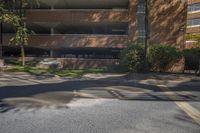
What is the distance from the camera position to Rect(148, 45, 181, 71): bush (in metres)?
21.7

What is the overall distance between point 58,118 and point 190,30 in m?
54.4

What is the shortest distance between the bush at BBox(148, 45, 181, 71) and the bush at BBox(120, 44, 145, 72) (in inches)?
33.5

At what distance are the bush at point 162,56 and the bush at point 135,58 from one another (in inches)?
33.5

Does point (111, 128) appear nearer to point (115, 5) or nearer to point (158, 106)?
point (158, 106)

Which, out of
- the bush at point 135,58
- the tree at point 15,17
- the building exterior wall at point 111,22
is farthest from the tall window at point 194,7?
the tree at point 15,17

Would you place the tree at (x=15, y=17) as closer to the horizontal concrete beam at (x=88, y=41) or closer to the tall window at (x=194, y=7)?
the horizontal concrete beam at (x=88, y=41)

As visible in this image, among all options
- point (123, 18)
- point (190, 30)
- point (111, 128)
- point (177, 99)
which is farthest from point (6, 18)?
point (190, 30)

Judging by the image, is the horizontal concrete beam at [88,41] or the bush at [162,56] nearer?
the bush at [162,56]

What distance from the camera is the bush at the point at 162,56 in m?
21.7

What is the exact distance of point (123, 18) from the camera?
30.4m

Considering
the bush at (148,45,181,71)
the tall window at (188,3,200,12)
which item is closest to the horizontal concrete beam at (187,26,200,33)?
the tall window at (188,3,200,12)

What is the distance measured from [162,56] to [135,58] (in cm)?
239

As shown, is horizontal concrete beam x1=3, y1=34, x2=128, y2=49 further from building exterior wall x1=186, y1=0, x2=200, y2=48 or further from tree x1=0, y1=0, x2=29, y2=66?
building exterior wall x1=186, y1=0, x2=200, y2=48

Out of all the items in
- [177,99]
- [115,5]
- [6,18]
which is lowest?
[177,99]
